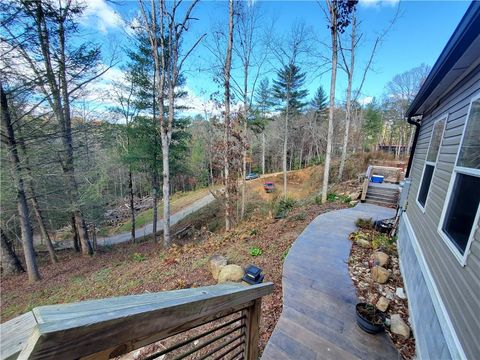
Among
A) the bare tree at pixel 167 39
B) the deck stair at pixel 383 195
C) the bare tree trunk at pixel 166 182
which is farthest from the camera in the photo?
the deck stair at pixel 383 195

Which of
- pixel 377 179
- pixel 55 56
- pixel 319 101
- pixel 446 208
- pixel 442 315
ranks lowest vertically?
pixel 377 179

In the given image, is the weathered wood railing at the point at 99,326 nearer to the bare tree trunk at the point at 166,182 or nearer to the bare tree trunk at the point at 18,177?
the bare tree trunk at the point at 166,182

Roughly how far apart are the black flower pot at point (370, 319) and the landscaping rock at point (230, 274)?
2.09 meters

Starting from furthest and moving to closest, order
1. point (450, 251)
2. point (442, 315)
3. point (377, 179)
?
point (377, 179) < point (450, 251) < point (442, 315)

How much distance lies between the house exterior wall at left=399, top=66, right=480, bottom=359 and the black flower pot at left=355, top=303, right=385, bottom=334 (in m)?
0.40

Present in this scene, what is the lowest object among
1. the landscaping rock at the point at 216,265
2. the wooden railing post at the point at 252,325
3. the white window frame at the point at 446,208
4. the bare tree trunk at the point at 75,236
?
the bare tree trunk at the point at 75,236

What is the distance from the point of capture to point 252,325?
60.5 inches

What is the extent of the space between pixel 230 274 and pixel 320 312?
68.6 inches

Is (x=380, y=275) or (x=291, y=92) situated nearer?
(x=380, y=275)

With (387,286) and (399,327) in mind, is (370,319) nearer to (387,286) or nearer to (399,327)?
(399,327)

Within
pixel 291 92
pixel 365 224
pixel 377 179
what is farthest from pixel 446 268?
pixel 291 92

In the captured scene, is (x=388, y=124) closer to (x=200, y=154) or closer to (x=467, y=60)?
(x=200, y=154)

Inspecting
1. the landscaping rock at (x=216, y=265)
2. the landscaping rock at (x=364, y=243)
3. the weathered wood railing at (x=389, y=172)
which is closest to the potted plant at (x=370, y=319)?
the landscaping rock at (x=364, y=243)

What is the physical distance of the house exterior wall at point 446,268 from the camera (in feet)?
5.57
